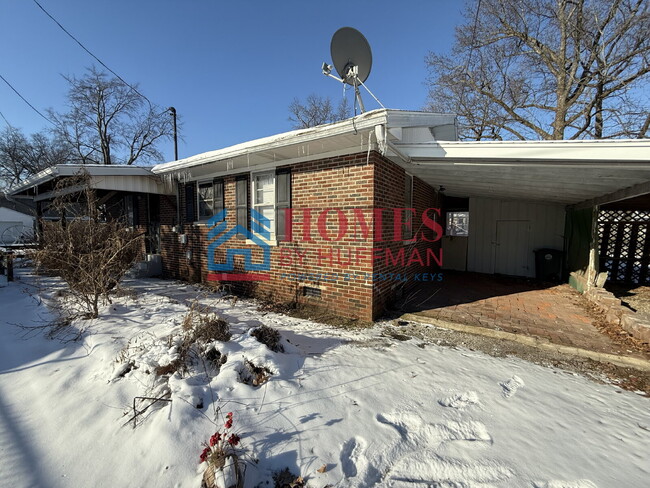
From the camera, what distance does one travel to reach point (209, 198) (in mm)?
6816

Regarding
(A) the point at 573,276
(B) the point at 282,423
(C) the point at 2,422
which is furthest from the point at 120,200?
(A) the point at 573,276

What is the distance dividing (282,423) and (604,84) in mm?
17490

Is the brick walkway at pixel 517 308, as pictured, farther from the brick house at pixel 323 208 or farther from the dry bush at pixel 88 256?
the dry bush at pixel 88 256

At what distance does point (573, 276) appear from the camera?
6.80 metres

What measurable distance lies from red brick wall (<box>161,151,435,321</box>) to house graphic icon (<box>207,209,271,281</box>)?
0.57 feet

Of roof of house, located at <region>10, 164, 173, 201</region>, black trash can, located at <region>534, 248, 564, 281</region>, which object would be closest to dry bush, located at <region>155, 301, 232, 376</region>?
roof of house, located at <region>10, 164, 173, 201</region>

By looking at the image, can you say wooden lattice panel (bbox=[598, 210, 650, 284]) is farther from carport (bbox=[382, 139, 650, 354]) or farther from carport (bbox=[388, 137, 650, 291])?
carport (bbox=[388, 137, 650, 291])

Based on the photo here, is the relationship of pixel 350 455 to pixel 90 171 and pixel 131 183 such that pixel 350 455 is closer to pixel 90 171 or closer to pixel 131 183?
pixel 90 171

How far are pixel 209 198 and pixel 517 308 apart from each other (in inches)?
281

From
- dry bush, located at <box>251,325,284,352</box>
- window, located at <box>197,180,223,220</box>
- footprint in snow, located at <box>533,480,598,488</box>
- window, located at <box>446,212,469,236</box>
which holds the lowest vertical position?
footprint in snow, located at <box>533,480,598,488</box>

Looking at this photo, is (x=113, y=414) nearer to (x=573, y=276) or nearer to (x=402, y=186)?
(x=402, y=186)

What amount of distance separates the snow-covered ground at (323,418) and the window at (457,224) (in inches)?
266

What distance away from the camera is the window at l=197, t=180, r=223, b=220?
6477mm

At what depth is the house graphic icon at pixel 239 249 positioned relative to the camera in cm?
573
